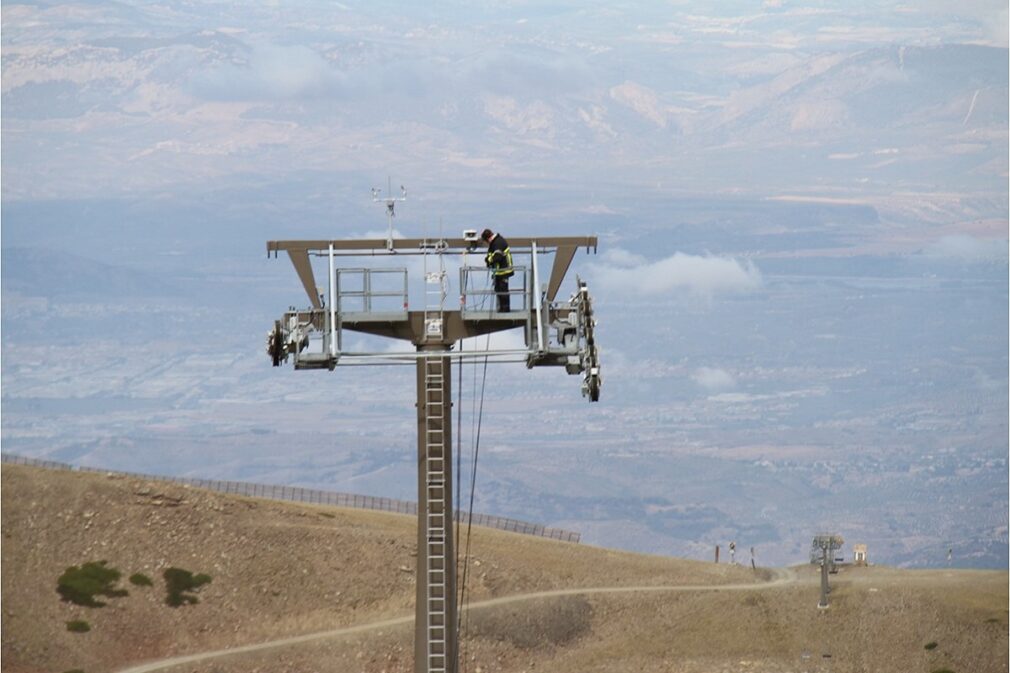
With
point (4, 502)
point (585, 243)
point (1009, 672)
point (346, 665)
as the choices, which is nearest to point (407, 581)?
point (346, 665)

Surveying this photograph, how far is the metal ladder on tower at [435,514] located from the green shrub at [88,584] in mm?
64175

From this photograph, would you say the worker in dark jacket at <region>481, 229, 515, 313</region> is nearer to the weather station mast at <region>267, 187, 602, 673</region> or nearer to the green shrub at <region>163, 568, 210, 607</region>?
the weather station mast at <region>267, 187, 602, 673</region>

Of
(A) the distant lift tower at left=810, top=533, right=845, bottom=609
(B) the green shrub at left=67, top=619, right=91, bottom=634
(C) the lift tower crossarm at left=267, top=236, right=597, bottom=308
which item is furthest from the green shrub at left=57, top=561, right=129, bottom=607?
(C) the lift tower crossarm at left=267, top=236, right=597, bottom=308

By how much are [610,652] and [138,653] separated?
21275 millimetres

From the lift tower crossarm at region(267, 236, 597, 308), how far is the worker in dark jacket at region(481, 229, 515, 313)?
0.59 meters

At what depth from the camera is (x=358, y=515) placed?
143 meters

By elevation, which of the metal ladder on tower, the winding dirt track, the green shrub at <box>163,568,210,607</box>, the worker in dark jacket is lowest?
the winding dirt track

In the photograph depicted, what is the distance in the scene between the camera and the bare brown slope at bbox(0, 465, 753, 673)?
118375 mm

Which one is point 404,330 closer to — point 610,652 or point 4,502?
point 610,652

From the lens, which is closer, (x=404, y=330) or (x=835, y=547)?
(x=404, y=330)

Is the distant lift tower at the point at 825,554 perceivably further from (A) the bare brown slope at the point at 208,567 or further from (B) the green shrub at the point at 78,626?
(B) the green shrub at the point at 78,626

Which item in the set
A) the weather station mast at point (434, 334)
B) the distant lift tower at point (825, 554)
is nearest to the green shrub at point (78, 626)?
the distant lift tower at point (825, 554)

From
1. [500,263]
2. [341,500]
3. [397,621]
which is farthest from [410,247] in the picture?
[341,500]

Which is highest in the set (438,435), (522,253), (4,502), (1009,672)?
(522,253)
